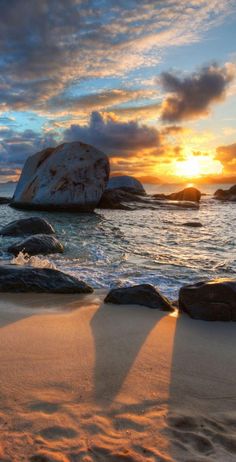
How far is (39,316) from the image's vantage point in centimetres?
500

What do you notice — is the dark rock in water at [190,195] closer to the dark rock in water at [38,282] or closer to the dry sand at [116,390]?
the dark rock in water at [38,282]

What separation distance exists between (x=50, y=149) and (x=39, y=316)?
24.7 m

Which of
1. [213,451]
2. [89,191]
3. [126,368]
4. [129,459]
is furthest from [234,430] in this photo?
[89,191]

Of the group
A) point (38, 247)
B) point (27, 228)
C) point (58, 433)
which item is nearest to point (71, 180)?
point (27, 228)

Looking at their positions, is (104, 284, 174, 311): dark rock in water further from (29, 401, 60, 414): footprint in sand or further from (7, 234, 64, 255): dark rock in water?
(7, 234, 64, 255): dark rock in water

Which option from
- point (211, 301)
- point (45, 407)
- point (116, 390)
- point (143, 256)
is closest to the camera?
point (45, 407)

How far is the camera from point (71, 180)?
79.0 ft

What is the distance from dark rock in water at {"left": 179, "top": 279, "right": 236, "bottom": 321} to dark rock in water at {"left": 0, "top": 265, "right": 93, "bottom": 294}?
6.11 feet

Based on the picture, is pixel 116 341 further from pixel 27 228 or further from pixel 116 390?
pixel 27 228

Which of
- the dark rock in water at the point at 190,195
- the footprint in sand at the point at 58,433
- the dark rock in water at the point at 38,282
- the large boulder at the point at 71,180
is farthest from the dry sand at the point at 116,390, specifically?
the dark rock in water at the point at 190,195

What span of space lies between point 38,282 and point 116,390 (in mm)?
3631

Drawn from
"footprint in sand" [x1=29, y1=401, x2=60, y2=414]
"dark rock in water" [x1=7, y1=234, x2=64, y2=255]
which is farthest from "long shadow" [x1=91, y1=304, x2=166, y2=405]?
"dark rock in water" [x1=7, y1=234, x2=64, y2=255]

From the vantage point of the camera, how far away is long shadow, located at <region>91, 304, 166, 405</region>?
3.17 meters

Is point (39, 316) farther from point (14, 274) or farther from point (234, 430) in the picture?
point (234, 430)
